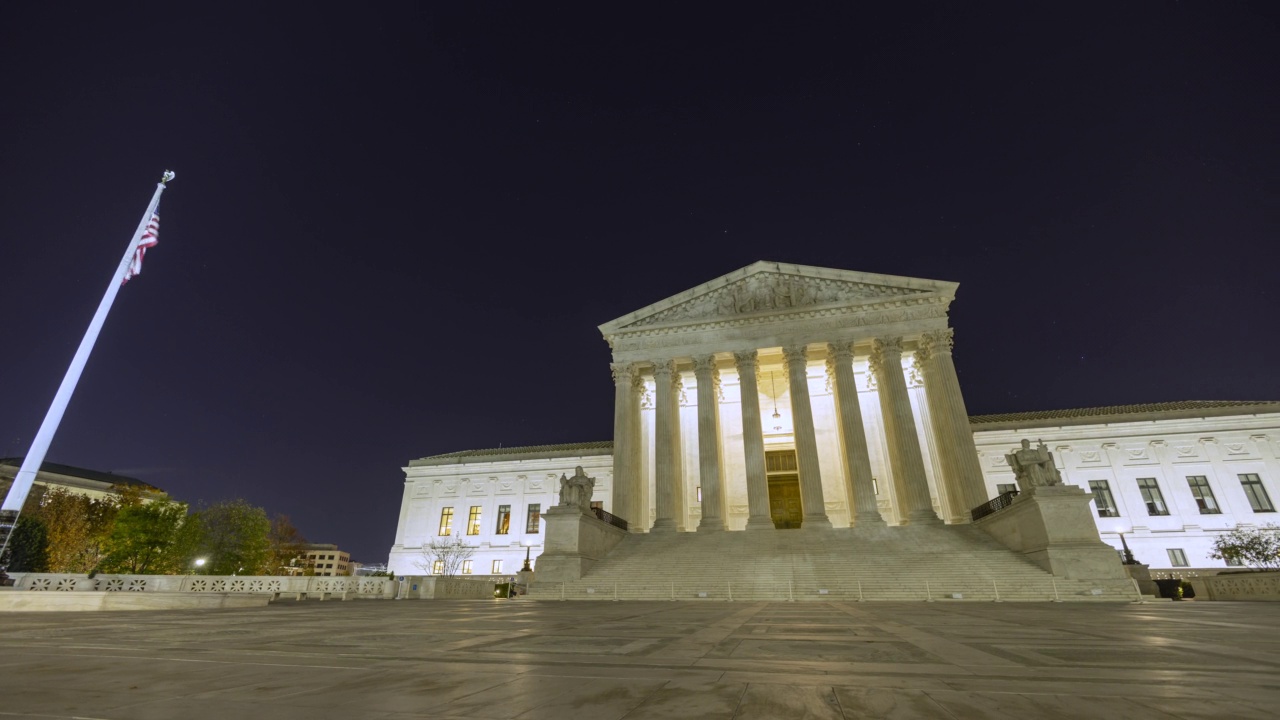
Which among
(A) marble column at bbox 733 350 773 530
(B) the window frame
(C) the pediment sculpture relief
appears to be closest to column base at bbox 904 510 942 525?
(A) marble column at bbox 733 350 773 530

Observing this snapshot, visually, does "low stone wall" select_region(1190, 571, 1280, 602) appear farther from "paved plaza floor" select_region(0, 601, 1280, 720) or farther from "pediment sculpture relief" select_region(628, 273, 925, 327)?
"pediment sculpture relief" select_region(628, 273, 925, 327)

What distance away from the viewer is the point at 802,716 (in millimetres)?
2445

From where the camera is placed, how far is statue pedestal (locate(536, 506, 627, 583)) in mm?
21203

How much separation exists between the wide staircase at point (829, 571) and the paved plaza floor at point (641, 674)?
12.7 m

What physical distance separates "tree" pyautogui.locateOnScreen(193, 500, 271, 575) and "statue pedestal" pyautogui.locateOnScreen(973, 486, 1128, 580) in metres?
49.3

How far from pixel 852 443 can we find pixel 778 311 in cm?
827

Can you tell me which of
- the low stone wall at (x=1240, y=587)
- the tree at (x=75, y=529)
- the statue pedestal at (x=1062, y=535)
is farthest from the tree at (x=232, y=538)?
the low stone wall at (x=1240, y=587)

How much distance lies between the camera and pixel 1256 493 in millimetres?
33938

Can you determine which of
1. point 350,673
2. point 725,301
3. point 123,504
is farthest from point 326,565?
point 350,673

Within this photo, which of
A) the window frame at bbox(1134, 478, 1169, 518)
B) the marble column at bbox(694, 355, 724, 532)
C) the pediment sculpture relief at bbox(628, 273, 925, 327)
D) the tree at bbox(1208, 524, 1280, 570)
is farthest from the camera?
the window frame at bbox(1134, 478, 1169, 518)

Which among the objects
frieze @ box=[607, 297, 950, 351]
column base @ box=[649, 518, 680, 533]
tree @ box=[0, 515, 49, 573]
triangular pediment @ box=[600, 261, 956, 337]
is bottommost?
tree @ box=[0, 515, 49, 573]

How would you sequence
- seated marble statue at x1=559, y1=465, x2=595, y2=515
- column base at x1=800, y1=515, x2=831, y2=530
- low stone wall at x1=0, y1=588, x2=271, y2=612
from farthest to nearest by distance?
column base at x1=800, y1=515, x2=831, y2=530
seated marble statue at x1=559, y1=465, x2=595, y2=515
low stone wall at x1=0, y1=588, x2=271, y2=612

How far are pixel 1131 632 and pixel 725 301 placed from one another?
26724 mm

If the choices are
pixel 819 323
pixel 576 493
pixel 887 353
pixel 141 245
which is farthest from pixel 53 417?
pixel 887 353
